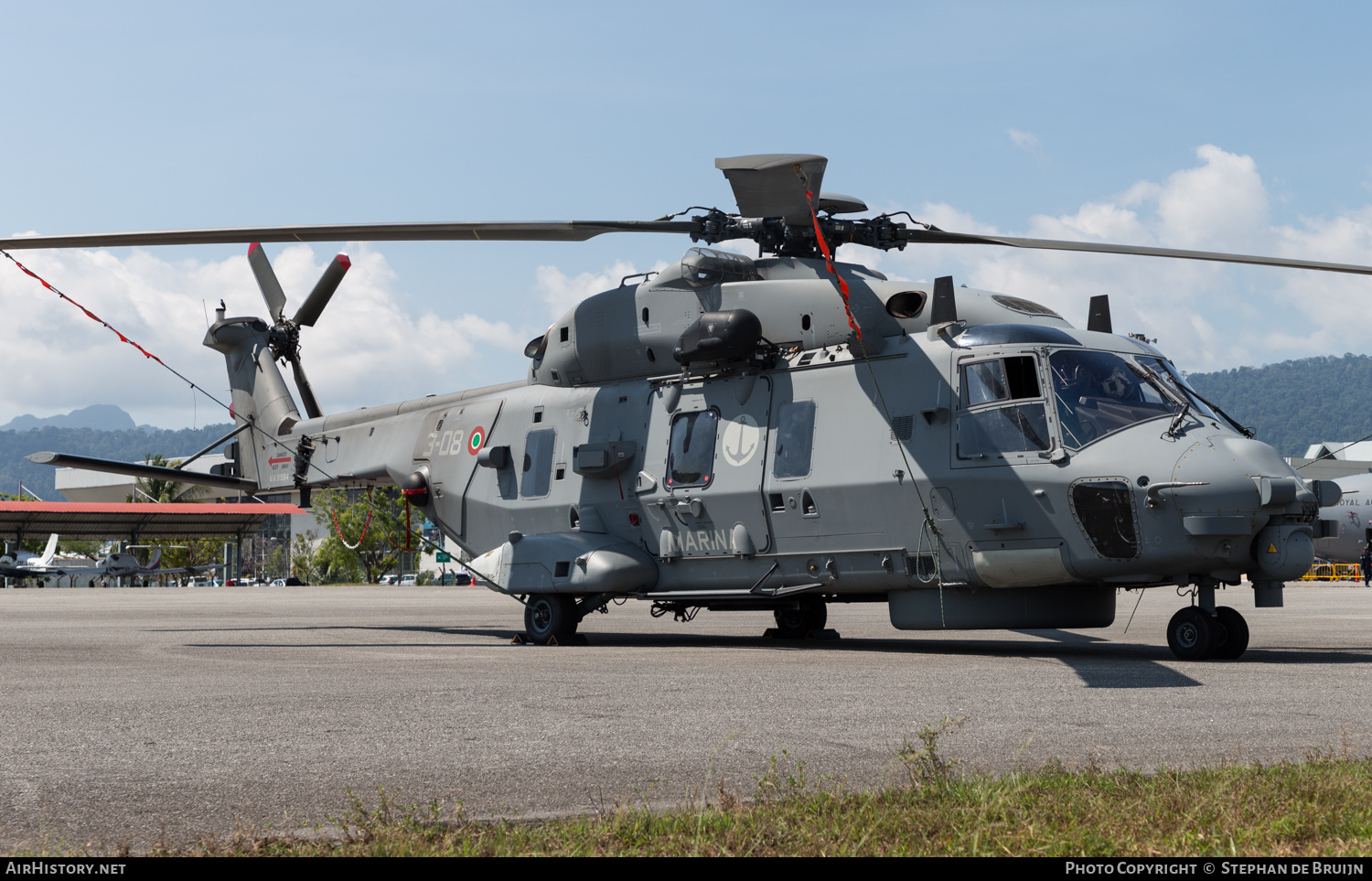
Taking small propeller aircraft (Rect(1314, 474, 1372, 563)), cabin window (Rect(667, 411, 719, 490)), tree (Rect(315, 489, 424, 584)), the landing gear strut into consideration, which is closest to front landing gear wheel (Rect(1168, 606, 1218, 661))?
the landing gear strut

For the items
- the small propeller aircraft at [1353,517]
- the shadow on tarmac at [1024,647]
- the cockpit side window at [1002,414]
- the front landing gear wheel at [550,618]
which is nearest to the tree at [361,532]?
the small propeller aircraft at [1353,517]

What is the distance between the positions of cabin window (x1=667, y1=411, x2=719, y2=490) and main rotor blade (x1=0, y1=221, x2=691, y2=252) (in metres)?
2.87

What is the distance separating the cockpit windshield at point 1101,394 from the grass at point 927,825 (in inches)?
300

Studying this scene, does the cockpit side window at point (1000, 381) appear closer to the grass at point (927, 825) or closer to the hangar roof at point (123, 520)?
the grass at point (927, 825)

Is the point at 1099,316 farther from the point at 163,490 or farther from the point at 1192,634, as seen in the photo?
the point at 163,490

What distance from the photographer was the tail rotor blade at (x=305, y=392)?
21638 millimetres

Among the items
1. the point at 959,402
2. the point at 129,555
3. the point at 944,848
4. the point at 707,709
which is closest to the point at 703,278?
the point at 959,402

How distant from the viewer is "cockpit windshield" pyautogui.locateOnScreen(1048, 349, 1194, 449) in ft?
40.7

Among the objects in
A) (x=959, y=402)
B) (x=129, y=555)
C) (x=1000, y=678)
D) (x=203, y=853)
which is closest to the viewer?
(x=203, y=853)

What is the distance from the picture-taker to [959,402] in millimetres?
13266

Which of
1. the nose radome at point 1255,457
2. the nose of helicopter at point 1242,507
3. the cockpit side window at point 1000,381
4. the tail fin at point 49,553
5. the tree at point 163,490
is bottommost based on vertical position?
the tail fin at point 49,553

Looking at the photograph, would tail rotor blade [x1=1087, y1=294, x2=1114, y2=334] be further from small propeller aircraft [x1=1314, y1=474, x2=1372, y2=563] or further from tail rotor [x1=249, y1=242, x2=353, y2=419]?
small propeller aircraft [x1=1314, y1=474, x2=1372, y2=563]
